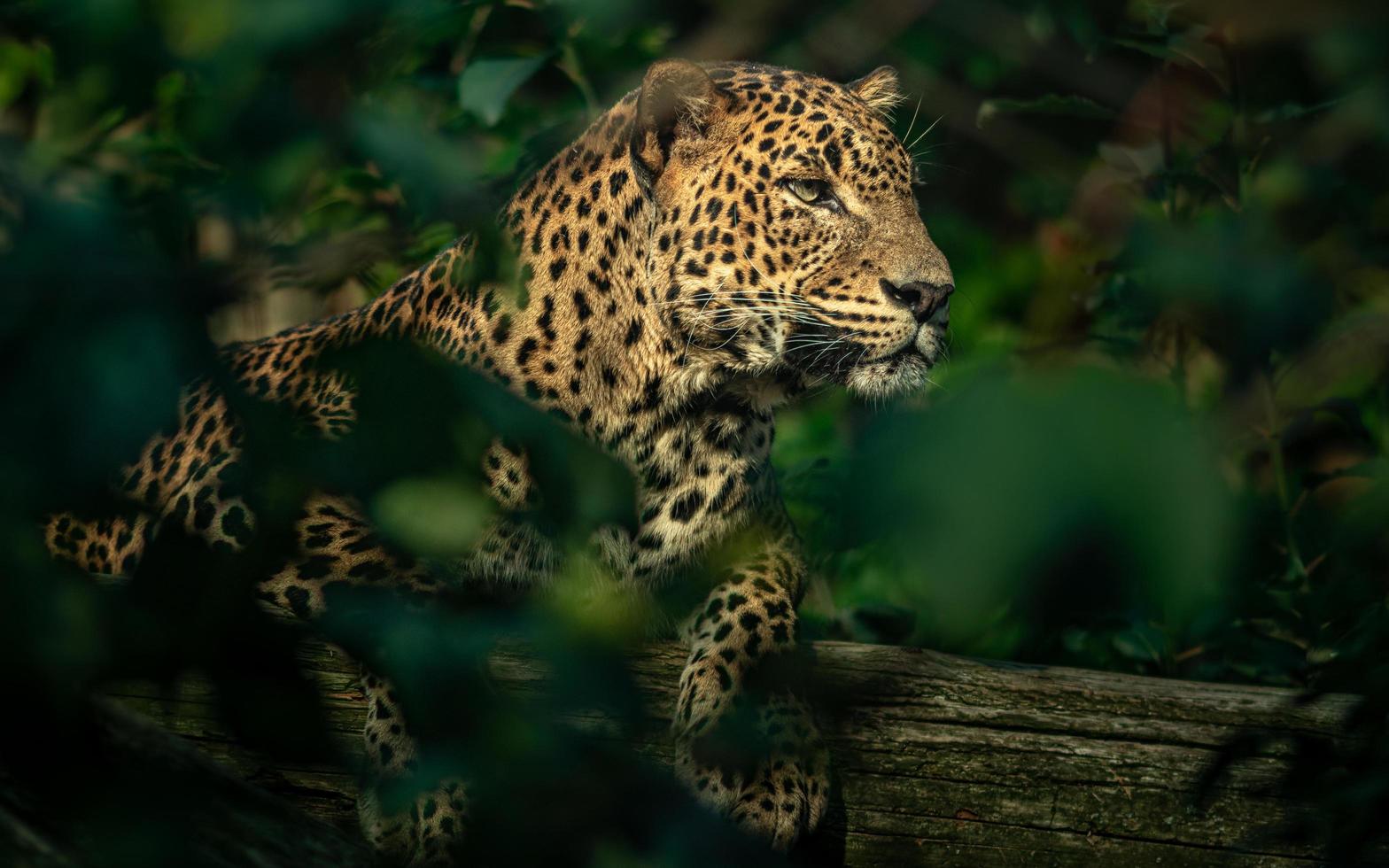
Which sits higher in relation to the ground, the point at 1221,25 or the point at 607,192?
the point at 607,192

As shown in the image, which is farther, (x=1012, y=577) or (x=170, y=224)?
(x=1012, y=577)

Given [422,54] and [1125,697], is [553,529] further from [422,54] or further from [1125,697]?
[422,54]

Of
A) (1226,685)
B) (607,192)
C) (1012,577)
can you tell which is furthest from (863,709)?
(1012,577)

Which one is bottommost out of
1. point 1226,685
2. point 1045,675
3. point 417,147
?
point 1226,685

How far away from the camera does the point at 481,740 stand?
1.08 metres

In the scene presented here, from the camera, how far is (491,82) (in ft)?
15.3

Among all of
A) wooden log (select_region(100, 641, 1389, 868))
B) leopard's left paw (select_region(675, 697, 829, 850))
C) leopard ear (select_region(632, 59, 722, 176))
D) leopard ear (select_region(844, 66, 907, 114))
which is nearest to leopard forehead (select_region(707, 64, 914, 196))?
leopard ear (select_region(632, 59, 722, 176))

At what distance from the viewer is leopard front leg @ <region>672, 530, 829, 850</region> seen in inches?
134

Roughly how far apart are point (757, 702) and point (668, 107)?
1847 mm

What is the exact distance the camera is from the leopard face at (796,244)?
393cm

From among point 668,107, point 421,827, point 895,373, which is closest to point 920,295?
point 895,373

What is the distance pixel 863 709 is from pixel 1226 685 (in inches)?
40.2

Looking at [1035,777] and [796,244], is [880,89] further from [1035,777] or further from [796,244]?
[1035,777]

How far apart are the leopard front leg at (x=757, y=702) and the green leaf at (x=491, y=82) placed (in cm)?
163
